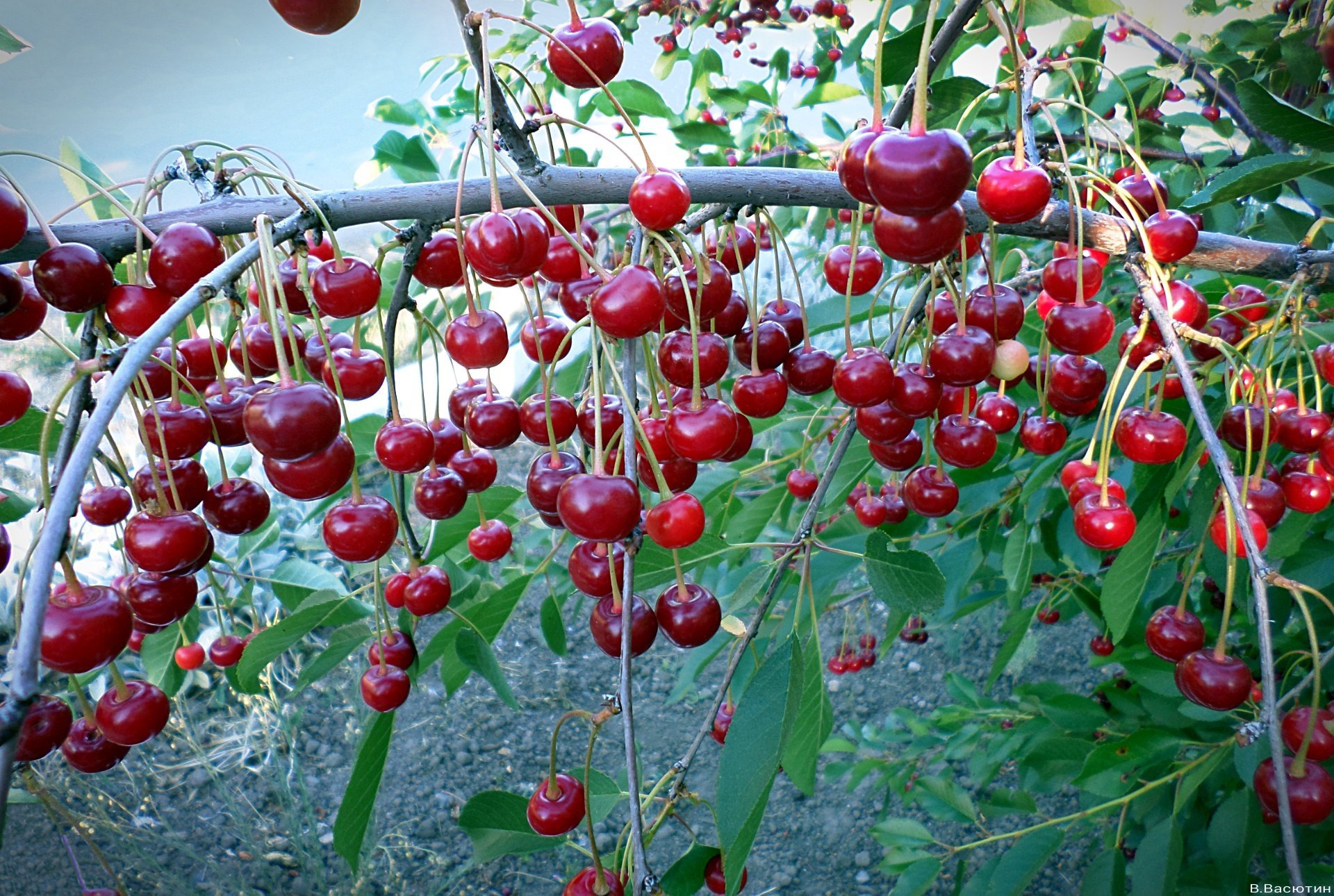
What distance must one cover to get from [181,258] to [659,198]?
40cm

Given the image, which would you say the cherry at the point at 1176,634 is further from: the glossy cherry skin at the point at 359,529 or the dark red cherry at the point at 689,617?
the glossy cherry skin at the point at 359,529

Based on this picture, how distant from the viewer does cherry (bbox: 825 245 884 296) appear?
1.09 m

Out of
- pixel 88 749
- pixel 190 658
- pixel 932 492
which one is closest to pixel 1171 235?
pixel 932 492

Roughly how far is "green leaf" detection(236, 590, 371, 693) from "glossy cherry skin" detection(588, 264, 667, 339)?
606 mm

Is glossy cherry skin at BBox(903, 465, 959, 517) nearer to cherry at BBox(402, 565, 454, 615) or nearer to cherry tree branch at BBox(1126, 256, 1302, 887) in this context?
cherry tree branch at BBox(1126, 256, 1302, 887)

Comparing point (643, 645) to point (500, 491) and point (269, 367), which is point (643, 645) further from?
point (500, 491)

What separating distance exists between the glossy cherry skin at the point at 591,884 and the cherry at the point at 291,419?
515 millimetres

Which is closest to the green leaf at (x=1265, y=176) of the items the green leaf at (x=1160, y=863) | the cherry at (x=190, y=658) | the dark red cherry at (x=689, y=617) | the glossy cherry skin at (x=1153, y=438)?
the glossy cherry skin at (x=1153, y=438)

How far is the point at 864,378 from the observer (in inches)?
36.5

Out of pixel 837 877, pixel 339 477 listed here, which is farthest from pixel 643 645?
pixel 837 877

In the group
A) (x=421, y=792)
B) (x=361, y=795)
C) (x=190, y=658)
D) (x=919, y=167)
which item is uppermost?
(x=919, y=167)

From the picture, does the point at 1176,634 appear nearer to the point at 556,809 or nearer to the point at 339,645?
the point at 556,809

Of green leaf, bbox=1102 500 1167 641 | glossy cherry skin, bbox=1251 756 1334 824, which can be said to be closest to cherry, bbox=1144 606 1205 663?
green leaf, bbox=1102 500 1167 641

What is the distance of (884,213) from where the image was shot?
638 mm
